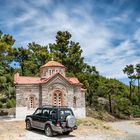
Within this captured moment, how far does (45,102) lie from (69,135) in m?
17.7

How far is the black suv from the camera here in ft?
74.5

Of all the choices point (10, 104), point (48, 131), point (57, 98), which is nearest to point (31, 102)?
point (57, 98)

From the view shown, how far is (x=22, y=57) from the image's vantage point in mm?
74125

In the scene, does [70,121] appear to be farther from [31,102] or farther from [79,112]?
[79,112]

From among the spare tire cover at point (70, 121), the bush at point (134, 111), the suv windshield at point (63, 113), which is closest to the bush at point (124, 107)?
the bush at point (134, 111)

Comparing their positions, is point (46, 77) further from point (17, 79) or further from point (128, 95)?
point (128, 95)

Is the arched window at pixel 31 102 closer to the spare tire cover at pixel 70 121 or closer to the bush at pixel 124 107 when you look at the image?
the spare tire cover at pixel 70 121

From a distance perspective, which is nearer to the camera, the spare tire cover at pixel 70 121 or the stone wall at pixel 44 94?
the spare tire cover at pixel 70 121

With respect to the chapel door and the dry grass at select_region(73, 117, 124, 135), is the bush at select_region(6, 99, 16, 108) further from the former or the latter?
the dry grass at select_region(73, 117, 124, 135)

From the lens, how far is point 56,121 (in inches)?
894

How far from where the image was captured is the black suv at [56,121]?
22.7m

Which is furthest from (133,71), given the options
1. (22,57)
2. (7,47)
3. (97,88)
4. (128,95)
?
(7,47)

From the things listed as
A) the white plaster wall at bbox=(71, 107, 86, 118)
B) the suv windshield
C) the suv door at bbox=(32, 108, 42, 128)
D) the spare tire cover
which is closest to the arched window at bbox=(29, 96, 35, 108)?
the white plaster wall at bbox=(71, 107, 86, 118)

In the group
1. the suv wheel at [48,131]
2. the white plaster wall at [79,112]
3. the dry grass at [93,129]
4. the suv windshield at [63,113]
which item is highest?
the suv windshield at [63,113]
